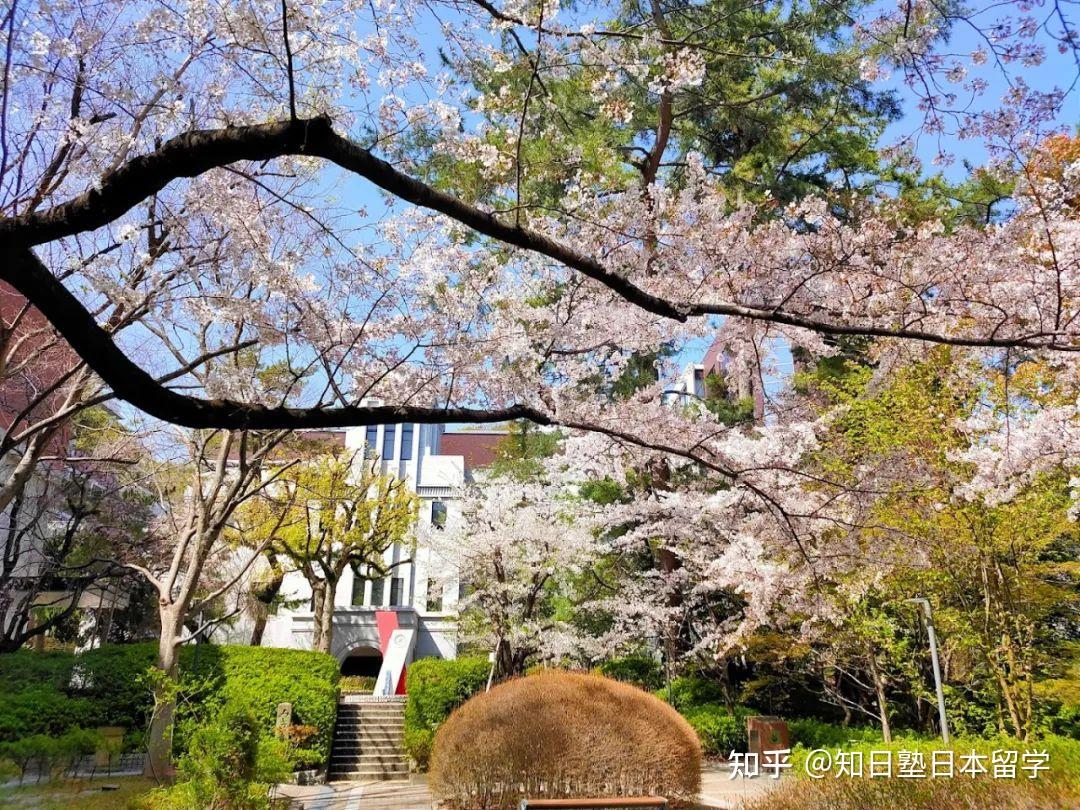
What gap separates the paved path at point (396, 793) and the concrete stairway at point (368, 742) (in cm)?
61

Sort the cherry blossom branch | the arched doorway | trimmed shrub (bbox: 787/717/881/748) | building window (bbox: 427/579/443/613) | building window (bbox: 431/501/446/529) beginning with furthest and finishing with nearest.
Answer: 1. building window (bbox: 431/501/446/529)
2. the arched doorway
3. building window (bbox: 427/579/443/613)
4. trimmed shrub (bbox: 787/717/881/748)
5. the cherry blossom branch

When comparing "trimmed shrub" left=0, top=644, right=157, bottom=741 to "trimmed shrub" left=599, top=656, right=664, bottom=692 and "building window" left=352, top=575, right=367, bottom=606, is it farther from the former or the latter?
"building window" left=352, top=575, right=367, bottom=606

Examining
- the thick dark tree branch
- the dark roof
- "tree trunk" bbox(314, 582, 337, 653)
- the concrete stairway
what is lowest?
the concrete stairway

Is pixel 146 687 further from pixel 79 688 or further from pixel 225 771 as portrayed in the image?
pixel 225 771

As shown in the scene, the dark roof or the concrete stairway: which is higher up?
the dark roof

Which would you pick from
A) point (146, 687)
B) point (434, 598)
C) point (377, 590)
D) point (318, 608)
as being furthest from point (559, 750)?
point (377, 590)

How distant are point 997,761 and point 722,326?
15.4ft

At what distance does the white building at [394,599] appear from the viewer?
21.9 m

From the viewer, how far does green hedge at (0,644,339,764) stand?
37.3ft

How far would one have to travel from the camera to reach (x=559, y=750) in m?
7.05

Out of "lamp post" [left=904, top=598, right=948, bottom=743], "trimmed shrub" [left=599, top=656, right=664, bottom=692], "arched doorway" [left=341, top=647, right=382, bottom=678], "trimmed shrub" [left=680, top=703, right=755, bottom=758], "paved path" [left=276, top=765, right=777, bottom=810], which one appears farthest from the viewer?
"arched doorway" [left=341, top=647, right=382, bottom=678]

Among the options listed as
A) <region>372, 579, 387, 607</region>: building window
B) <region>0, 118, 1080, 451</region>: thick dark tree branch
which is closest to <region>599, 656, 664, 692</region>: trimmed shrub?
<region>372, 579, 387, 607</region>: building window

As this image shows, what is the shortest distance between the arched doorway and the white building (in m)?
0.03

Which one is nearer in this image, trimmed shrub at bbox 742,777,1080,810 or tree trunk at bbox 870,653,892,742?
trimmed shrub at bbox 742,777,1080,810
